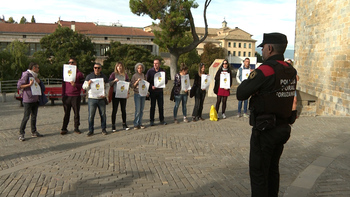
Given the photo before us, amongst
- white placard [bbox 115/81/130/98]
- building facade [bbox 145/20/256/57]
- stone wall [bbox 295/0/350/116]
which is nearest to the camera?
white placard [bbox 115/81/130/98]

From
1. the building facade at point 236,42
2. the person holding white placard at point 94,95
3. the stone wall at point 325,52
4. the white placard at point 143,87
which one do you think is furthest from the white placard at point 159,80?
the building facade at point 236,42

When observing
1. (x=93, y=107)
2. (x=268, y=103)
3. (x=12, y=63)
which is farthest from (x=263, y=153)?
(x=12, y=63)

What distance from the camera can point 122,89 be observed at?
30.1ft

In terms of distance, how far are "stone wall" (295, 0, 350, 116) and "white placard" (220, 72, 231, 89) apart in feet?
15.6

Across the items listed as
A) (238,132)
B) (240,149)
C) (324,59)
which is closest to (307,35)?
(324,59)

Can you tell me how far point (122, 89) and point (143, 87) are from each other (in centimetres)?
69

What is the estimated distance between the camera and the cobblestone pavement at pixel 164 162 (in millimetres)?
4770

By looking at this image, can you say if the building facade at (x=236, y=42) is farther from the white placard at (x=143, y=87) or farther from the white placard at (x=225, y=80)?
the white placard at (x=143, y=87)

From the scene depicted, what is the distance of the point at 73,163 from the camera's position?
20.0 feet

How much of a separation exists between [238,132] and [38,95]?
539cm

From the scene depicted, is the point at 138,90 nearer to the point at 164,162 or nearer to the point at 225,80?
the point at 225,80

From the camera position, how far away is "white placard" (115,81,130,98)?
9.14m

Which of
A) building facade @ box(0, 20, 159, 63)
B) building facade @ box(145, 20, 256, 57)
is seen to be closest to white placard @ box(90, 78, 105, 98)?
building facade @ box(0, 20, 159, 63)

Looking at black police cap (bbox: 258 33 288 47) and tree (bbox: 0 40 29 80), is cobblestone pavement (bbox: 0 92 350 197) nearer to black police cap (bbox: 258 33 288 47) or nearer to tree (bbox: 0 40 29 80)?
black police cap (bbox: 258 33 288 47)
